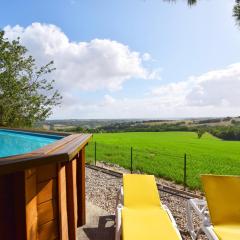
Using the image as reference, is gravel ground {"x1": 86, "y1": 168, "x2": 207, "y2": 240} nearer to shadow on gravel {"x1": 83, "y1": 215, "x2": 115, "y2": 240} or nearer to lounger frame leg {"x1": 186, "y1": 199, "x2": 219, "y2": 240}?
lounger frame leg {"x1": 186, "y1": 199, "x2": 219, "y2": 240}

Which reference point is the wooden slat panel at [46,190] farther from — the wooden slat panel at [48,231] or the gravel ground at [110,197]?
the gravel ground at [110,197]

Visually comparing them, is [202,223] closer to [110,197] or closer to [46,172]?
[46,172]

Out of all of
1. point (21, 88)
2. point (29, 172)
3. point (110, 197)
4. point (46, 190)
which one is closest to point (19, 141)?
point (110, 197)

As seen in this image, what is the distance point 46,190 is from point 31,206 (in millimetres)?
426

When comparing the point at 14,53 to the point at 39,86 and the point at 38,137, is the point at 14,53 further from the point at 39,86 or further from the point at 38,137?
the point at 38,137

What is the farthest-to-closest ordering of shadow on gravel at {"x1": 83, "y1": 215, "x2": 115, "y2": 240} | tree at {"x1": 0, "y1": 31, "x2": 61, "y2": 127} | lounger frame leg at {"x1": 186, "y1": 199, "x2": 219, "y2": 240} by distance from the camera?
1. tree at {"x1": 0, "y1": 31, "x2": 61, "y2": 127}
2. shadow on gravel at {"x1": 83, "y1": 215, "x2": 115, "y2": 240}
3. lounger frame leg at {"x1": 186, "y1": 199, "x2": 219, "y2": 240}

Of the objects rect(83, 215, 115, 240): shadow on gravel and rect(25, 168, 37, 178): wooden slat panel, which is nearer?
rect(25, 168, 37, 178): wooden slat panel

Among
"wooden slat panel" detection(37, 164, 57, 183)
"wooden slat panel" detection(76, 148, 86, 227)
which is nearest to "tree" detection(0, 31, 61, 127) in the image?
"wooden slat panel" detection(76, 148, 86, 227)

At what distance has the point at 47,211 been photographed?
11.2 ft

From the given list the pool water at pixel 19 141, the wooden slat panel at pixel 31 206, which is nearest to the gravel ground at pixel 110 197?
the pool water at pixel 19 141

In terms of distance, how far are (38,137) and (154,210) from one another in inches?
146

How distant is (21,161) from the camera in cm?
248

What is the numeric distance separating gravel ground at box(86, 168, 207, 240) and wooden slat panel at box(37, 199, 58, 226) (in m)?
3.08

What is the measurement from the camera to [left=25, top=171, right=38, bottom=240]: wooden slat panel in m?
2.85
